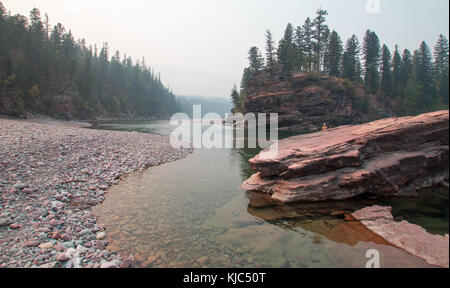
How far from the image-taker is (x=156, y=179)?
50.4ft

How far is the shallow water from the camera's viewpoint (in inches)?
271

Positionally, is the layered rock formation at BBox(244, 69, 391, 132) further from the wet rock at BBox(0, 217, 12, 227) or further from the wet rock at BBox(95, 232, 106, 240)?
the wet rock at BBox(0, 217, 12, 227)

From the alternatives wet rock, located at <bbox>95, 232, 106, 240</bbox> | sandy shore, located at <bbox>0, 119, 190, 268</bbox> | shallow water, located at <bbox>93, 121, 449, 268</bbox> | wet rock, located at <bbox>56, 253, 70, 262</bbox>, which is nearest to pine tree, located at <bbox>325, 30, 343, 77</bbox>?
shallow water, located at <bbox>93, 121, 449, 268</bbox>

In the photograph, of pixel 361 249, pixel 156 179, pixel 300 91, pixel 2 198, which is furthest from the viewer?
pixel 300 91

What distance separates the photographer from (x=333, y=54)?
67.6 m

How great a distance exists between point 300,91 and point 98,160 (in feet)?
189

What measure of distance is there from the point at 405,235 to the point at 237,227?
635cm

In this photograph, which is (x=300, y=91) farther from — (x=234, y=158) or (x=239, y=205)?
(x=239, y=205)

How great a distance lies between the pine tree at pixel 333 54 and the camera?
6644 centimetres

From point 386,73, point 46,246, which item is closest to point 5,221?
point 46,246

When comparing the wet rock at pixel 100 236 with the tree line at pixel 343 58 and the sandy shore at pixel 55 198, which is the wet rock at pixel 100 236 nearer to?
the sandy shore at pixel 55 198

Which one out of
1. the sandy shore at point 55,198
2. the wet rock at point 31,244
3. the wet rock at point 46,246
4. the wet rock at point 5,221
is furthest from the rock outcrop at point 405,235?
the wet rock at point 5,221
